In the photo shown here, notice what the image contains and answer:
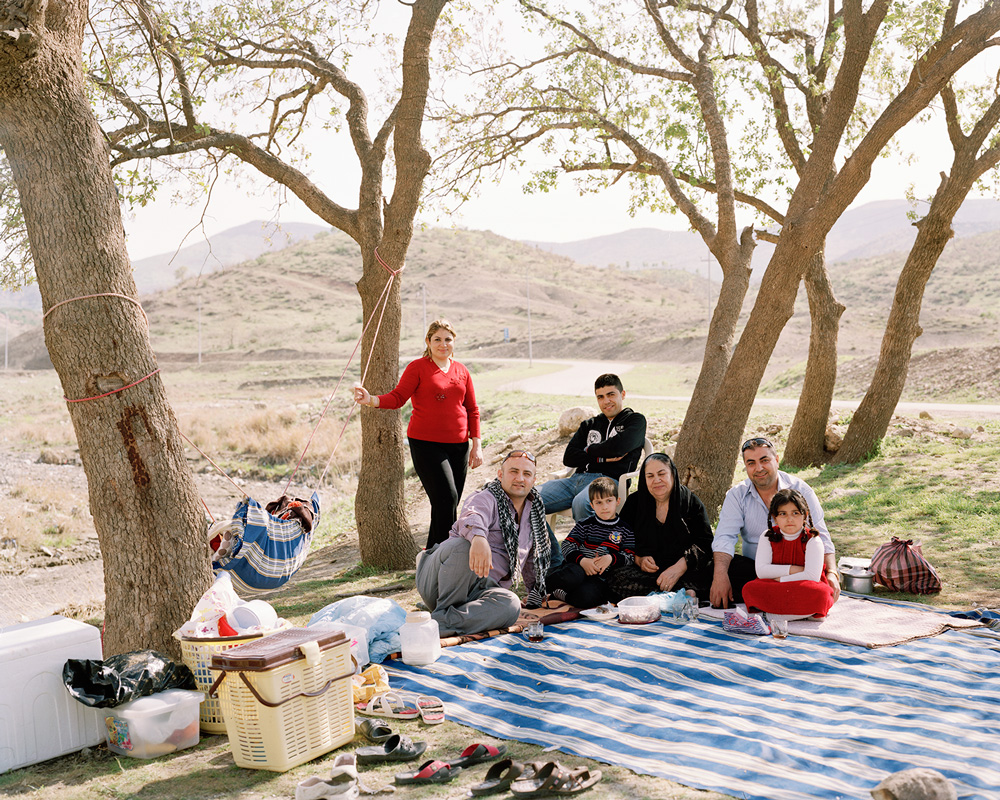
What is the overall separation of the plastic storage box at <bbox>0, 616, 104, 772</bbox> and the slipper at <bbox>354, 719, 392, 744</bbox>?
3.60 ft

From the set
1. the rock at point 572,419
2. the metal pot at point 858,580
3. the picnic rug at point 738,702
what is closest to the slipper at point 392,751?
the picnic rug at point 738,702

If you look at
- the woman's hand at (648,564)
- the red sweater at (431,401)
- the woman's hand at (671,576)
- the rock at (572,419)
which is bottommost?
the woman's hand at (671,576)

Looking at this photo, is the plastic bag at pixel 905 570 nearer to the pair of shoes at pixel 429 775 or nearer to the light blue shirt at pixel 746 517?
Result: the light blue shirt at pixel 746 517

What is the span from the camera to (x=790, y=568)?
15.9 feet

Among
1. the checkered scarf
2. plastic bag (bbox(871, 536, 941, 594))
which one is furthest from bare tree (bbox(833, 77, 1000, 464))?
the checkered scarf

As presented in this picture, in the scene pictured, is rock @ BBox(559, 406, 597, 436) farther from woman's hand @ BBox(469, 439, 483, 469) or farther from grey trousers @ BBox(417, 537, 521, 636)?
grey trousers @ BBox(417, 537, 521, 636)

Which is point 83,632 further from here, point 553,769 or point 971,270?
point 971,270

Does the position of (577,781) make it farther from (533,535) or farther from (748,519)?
(748,519)

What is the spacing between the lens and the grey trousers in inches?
191

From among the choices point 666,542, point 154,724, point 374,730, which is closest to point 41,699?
point 154,724

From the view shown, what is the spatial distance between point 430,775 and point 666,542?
275cm

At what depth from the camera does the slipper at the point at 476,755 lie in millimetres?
3164

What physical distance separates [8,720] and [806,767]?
9.88ft

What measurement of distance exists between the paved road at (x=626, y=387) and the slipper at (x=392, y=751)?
41.3 ft
